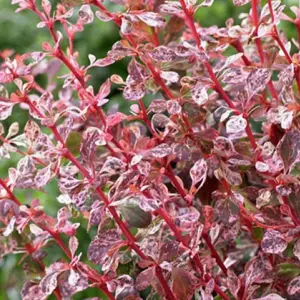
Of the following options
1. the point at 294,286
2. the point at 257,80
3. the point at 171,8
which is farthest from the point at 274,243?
the point at 171,8

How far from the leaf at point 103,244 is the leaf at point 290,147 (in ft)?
0.59

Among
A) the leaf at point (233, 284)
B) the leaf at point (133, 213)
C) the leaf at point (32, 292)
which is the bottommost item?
the leaf at point (32, 292)

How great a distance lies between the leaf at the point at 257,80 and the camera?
66cm

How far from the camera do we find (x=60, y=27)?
2.14 m

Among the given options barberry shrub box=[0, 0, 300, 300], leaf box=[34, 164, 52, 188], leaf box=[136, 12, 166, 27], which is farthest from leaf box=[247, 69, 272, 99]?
leaf box=[34, 164, 52, 188]

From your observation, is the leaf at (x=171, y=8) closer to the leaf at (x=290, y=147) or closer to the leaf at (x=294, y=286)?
the leaf at (x=290, y=147)

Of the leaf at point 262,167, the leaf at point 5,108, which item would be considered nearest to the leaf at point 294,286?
the leaf at point 262,167

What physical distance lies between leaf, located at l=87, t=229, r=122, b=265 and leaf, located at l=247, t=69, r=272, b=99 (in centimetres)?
19

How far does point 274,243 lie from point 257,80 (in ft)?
0.53

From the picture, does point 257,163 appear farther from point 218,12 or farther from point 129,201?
point 218,12

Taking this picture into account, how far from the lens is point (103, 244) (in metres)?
0.66

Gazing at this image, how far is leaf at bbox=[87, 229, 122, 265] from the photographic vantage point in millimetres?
663

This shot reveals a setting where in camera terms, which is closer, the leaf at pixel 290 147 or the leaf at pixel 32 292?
the leaf at pixel 290 147

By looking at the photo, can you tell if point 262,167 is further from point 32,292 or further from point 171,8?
point 32,292
